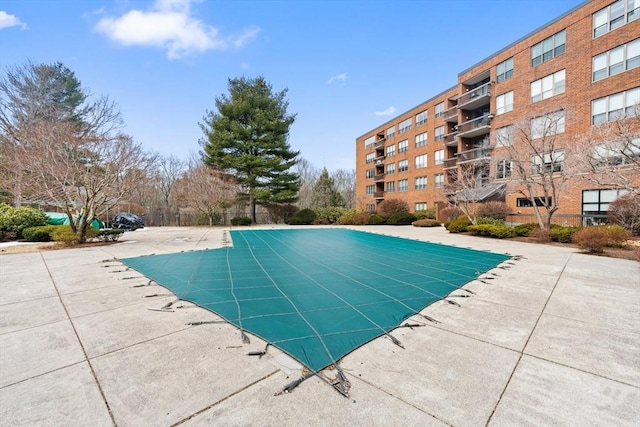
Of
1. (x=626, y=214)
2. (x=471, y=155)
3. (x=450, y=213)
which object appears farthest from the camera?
(x=471, y=155)

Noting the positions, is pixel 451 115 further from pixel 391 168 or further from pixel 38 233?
pixel 38 233

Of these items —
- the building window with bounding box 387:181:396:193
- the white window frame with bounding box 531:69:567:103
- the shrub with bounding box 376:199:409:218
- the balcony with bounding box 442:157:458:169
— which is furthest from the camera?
the building window with bounding box 387:181:396:193

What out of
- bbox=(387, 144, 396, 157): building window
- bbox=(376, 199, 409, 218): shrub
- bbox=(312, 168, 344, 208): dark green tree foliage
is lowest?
bbox=(376, 199, 409, 218): shrub

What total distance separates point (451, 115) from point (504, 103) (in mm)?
5391

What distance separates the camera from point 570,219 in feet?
52.7

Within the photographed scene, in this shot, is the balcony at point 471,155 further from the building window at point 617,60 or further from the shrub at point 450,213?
the building window at point 617,60

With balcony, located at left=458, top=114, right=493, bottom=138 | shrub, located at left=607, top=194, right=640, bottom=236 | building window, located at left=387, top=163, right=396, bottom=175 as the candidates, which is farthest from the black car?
building window, located at left=387, top=163, right=396, bottom=175

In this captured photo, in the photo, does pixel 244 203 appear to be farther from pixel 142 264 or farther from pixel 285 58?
pixel 142 264

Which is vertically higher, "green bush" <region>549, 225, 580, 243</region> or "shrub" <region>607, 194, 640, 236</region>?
"shrub" <region>607, 194, 640, 236</region>

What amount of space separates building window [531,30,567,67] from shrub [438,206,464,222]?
10608 millimetres

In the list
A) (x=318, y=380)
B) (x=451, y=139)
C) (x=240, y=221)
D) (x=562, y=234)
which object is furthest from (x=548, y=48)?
(x=240, y=221)

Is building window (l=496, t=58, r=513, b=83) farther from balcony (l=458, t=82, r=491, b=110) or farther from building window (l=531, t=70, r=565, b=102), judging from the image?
building window (l=531, t=70, r=565, b=102)

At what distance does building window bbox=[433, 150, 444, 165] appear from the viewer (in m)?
27.1

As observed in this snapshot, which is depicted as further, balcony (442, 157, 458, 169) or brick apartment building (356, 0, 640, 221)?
balcony (442, 157, 458, 169)
